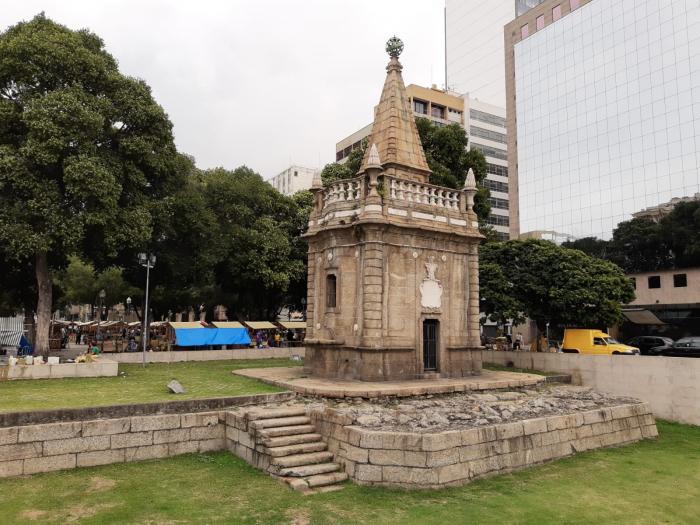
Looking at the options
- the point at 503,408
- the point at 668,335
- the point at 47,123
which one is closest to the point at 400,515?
the point at 503,408

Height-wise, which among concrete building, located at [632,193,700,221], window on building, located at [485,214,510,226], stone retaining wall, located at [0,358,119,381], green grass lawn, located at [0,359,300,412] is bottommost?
green grass lawn, located at [0,359,300,412]

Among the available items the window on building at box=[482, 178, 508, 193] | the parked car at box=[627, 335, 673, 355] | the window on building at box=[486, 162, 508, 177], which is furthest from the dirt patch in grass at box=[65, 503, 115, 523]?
the window on building at box=[486, 162, 508, 177]

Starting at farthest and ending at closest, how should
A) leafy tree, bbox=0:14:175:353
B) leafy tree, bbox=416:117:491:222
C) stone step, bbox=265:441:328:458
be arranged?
leafy tree, bbox=416:117:491:222, leafy tree, bbox=0:14:175:353, stone step, bbox=265:441:328:458

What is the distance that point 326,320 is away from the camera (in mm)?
19062

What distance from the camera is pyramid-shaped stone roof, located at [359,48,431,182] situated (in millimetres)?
20297

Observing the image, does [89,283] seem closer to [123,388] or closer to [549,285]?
[123,388]

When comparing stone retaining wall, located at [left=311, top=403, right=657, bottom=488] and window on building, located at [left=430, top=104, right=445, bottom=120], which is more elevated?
window on building, located at [left=430, top=104, right=445, bottom=120]

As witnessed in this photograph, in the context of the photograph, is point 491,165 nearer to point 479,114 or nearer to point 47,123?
point 479,114

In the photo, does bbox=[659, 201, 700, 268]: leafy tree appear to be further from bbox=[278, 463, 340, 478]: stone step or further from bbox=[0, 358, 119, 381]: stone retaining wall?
bbox=[0, 358, 119, 381]: stone retaining wall

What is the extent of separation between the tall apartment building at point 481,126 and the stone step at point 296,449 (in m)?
59.8

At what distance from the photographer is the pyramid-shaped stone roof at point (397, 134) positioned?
66.6 feet

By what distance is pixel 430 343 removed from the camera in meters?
18.9

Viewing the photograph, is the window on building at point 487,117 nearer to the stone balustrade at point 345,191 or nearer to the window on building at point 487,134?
the window on building at point 487,134

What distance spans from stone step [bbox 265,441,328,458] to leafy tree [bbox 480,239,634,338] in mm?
17882
